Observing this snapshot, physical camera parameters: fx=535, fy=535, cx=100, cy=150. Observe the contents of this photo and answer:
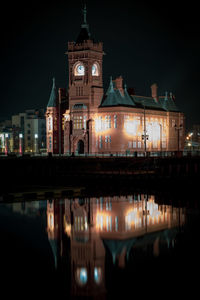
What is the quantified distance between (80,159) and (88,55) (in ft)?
118

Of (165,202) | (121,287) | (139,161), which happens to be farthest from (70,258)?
(139,161)

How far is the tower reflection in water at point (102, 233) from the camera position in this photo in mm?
29453

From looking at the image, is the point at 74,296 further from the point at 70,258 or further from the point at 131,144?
the point at 131,144

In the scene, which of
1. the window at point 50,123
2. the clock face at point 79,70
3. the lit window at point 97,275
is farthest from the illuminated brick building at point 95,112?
the lit window at point 97,275

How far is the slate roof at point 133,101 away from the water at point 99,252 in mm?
66396

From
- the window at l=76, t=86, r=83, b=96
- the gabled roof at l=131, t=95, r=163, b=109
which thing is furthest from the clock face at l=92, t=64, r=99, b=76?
the gabled roof at l=131, t=95, r=163, b=109

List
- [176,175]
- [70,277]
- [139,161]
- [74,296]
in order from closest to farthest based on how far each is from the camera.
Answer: [74,296] → [70,277] → [176,175] → [139,161]

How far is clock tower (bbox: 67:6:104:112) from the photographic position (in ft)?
384

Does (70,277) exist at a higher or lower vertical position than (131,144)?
lower

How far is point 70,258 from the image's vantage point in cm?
3203

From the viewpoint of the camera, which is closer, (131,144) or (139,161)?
(139,161)

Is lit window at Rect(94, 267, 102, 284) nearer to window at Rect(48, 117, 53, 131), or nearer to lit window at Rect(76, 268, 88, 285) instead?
lit window at Rect(76, 268, 88, 285)

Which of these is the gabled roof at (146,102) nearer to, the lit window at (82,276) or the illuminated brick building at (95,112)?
the illuminated brick building at (95,112)

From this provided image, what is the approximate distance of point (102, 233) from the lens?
39406mm
